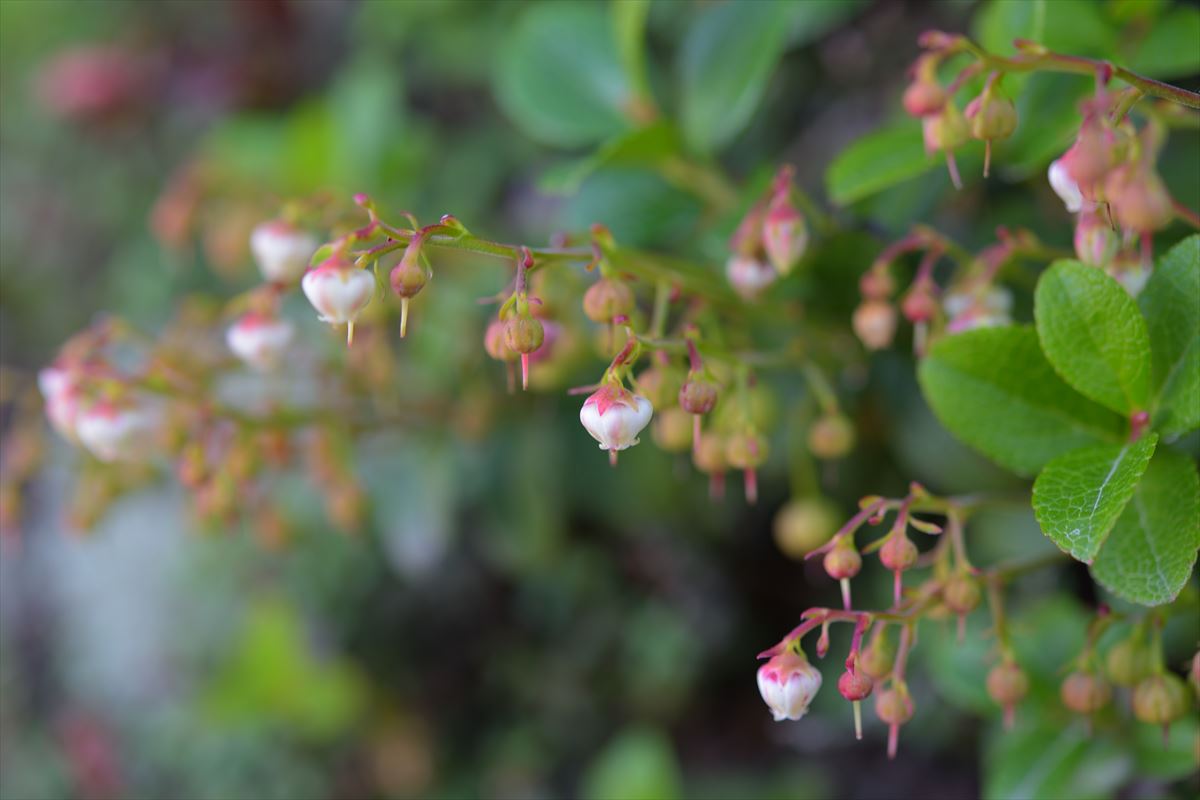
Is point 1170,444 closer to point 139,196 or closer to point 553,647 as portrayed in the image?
point 553,647

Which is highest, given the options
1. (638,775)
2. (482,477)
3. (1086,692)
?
(1086,692)

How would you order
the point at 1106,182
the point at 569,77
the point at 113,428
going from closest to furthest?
the point at 1106,182
the point at 113,428
the point at 569,77

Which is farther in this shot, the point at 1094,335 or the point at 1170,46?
the point at 1170,46

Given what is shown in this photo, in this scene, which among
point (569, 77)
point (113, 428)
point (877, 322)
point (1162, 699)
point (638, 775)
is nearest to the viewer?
point (1162, 699)

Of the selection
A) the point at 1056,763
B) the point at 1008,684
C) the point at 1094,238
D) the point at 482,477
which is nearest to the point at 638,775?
the point at 482,477

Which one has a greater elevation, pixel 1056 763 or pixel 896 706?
pixel 896 706

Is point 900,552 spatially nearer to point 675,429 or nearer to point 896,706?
point 896,706

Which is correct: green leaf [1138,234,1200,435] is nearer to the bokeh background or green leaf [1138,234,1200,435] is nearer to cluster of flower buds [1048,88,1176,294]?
cluster of flower buds [1048,88,1176,294]
